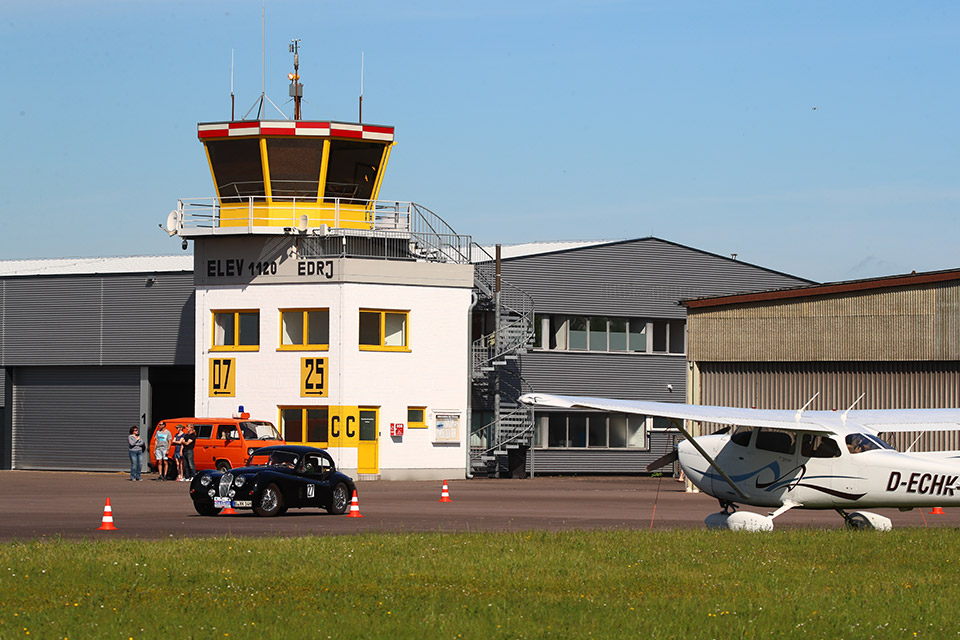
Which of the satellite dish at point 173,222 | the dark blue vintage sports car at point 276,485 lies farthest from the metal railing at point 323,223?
the dark blue vintage sports car at point 276,485

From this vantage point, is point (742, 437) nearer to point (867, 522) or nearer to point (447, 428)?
point (867, 522)

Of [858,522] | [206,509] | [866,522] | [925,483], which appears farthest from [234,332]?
[925,483]

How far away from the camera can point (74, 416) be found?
50.0m

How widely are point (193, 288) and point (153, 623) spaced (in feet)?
126

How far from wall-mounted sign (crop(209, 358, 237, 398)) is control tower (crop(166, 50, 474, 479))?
0.05 meters

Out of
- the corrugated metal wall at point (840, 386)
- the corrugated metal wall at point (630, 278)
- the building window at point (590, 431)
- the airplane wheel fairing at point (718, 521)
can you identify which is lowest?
the airplane wheel fairing at point (718, 521)

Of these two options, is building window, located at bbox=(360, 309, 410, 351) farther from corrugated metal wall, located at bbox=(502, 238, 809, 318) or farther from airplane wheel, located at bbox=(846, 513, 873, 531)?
airplane wheel, located at bbox=(846, 513, 873, 531)

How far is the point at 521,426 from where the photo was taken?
4797 centimetres

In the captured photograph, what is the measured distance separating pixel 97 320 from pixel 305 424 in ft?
37.5

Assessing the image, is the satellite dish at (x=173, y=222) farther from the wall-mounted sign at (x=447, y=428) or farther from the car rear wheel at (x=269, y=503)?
the car rear wheel at (x=269, y=503)

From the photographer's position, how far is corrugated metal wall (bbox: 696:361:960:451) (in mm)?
32781

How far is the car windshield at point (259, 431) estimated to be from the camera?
38.8 meters

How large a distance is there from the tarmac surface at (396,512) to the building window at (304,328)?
17.5 ft

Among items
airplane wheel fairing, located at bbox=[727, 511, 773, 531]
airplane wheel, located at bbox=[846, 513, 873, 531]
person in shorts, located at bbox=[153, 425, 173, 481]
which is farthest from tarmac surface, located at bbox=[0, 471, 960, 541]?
airplane wheel fairing, located at bbox=[727, 511, 773, 531]
